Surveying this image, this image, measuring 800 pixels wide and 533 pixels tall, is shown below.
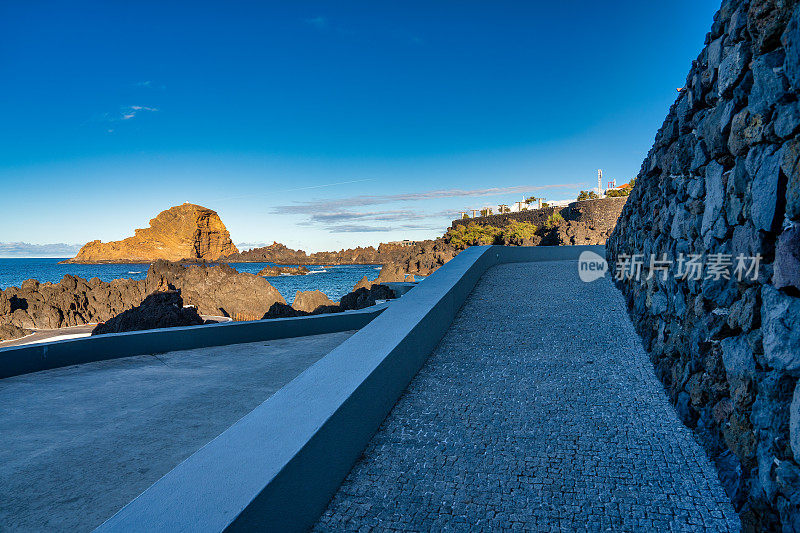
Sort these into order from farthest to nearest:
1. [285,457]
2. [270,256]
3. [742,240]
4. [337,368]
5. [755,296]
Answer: [270,256], [337,368], [742,240], [755,296], [285,457]

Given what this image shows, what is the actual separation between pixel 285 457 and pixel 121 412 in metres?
2.79

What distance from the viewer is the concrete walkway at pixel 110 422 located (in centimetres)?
271

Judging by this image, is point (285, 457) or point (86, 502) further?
point (86, 502)

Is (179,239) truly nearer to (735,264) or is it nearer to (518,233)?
(518,233)

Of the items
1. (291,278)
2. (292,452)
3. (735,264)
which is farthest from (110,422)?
(291,278)

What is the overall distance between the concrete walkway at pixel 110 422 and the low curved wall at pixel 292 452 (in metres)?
0.96

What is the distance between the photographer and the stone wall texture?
6.86 ft

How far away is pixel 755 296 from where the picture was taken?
2.45m

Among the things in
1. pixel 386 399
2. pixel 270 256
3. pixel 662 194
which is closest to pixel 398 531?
pixel 386 399

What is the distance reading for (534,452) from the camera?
2.95 meters

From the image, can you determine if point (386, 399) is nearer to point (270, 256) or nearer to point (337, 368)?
point (337, 368)

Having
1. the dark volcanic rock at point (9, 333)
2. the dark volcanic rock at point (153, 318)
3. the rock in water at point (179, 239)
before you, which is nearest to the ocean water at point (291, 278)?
the rock in water at point (179, 239)

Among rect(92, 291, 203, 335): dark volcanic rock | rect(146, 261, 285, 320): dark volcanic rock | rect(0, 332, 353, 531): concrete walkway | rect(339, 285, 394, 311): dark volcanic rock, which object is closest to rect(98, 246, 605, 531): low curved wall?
rect(0, 332, 353, 531): concrete walkway

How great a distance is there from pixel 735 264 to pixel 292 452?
113 inches
